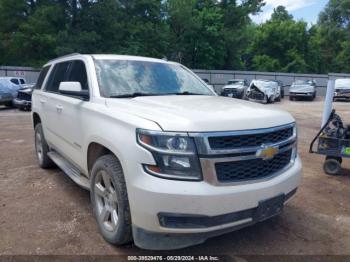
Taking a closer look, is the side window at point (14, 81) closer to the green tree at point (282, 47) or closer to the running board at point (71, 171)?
the running board at point (71, 171)

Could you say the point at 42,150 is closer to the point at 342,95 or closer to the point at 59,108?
the point at 59,108

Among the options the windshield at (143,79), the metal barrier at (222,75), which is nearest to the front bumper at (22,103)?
the metal barrier at (222,75)

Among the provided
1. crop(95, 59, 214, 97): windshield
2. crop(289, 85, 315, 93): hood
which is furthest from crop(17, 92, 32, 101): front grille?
crop(289, 85, 315, 93): hood

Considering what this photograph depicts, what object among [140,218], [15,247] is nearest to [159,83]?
[140,218]

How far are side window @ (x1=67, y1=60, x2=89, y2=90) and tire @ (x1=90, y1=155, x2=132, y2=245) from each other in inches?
44.4

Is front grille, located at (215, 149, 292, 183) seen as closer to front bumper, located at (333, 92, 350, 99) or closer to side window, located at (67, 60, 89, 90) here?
side window, located at (67, 60, 89, 90)

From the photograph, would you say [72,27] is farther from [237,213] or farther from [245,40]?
[237,213]

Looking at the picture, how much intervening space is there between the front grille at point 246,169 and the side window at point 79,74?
200cm

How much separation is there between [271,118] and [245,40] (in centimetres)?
4286

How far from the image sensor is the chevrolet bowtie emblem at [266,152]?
2938 mm

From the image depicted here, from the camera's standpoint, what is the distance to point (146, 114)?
9.78ft

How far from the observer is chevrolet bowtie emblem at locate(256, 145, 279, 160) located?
2.94 meters

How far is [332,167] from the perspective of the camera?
6.03 m

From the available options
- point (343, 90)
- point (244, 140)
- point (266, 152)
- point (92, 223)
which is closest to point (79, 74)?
point (92, 223)
